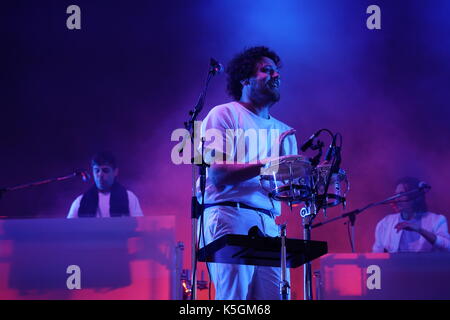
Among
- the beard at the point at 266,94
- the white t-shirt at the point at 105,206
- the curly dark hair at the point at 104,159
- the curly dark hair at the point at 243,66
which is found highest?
the curly dark hair at the point at 243,66

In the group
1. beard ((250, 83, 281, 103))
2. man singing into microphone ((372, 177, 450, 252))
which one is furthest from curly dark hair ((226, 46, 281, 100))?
man singing into microphone ((372, 177, 450, 252))

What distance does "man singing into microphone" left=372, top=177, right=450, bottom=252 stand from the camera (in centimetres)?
469

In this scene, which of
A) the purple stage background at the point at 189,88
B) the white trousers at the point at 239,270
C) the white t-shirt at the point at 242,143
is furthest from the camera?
the purple stage background at the point at 189,88

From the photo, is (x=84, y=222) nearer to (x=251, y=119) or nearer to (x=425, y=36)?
(x=251, y=119)

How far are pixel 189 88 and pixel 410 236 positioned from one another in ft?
8.58

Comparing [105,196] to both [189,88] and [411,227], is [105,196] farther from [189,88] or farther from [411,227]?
[411,227]

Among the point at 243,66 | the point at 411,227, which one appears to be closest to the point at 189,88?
the point at 243,66

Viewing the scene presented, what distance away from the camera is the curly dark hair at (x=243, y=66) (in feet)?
13.0

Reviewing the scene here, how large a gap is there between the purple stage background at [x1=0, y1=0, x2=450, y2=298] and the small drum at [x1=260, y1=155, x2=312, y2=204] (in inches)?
118

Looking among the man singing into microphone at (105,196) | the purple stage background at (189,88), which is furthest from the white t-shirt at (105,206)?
the purple stage background at (189,88)

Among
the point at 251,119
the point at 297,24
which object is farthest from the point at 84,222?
the point at 297,24

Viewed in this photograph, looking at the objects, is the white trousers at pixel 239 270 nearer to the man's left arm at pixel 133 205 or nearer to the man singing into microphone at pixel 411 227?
the man singing into microphone at pixel 411 227

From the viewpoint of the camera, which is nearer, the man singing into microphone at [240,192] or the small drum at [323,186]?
the small drum at [323,186]

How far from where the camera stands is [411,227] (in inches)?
186
